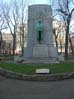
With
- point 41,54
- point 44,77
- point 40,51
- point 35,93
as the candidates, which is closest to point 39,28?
point 40,51

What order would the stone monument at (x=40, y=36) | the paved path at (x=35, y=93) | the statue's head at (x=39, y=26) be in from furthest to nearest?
the statue's head at (x=39, y=26)
the stone monument at (x=40, y=36)
the paved path at (x=35, y=93)

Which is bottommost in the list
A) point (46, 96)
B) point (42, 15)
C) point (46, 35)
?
point (46, 96)

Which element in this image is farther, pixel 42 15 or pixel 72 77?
pixel 42 15

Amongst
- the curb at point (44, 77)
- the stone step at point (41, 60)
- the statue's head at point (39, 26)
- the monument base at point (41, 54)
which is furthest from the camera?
the statue's head at point (39, 26)

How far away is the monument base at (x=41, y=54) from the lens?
→ 28.1 meters

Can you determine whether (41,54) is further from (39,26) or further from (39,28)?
(39,26)

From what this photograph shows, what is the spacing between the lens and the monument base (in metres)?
28.1

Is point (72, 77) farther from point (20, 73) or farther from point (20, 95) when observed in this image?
point (20, 95)

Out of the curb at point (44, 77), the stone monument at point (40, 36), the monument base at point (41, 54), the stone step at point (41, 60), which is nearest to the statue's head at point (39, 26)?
the stone monument at point (40, 36)

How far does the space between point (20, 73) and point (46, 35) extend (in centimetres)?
1113

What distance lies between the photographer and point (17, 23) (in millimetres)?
56469

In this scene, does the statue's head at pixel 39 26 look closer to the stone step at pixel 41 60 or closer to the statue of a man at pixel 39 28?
the statue of a man at pixel 39 28

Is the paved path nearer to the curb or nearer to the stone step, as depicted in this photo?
the curb

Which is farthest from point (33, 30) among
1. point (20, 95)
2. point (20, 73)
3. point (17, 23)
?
point (17, 23)
